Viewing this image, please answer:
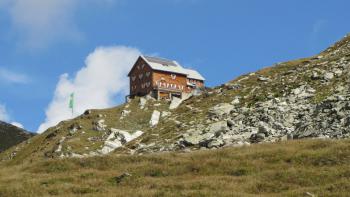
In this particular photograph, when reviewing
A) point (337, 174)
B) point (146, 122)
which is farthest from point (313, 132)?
point (146, 122)

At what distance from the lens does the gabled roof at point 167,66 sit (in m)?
113

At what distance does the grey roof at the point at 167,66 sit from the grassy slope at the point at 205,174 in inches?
3150

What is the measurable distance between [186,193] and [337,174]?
702 cm

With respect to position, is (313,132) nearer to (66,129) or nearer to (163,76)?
(66,129)

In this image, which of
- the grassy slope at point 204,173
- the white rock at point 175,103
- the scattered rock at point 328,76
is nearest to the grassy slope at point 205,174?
the grassy slope at point 204,173

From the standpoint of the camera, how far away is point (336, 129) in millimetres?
39000

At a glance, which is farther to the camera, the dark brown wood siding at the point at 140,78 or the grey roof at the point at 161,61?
the grey roof at the point at 161,61

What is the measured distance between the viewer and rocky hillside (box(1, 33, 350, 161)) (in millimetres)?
43188

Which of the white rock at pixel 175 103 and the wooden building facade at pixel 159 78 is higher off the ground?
the wooden building facade at pixel 159 78

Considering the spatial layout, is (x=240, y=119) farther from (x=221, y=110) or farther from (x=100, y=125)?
(x=100, y=125)

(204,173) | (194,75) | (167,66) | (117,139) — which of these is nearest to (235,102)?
(117,139)

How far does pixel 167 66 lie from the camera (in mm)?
116250

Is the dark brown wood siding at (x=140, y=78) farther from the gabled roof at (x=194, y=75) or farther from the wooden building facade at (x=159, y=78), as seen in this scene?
the gabled roof at (x=194, y=75)

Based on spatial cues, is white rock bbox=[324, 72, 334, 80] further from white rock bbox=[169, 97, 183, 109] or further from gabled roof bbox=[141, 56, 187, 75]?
gabled roof bbox=[141, 56, 187, 75]
